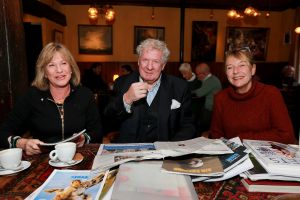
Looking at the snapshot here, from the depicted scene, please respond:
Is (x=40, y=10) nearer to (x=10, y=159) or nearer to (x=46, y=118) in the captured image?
(x=46, y=118)

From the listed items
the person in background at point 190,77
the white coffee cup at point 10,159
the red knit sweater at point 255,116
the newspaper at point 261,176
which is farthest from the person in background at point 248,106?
the person in background at point 190,77

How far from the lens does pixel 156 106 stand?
6.15 ft

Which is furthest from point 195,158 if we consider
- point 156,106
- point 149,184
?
point 156,106

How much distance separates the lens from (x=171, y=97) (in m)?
1.91

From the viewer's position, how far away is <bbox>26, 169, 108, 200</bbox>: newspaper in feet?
2.80

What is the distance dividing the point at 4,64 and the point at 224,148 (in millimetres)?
2391

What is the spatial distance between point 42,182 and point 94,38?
722 cm

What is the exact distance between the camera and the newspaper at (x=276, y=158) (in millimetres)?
941

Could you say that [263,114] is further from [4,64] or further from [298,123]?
[298,123]

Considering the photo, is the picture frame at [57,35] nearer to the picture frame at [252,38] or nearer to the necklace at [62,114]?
the picture frame at [252,38]

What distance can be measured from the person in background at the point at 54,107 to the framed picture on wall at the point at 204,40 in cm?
670

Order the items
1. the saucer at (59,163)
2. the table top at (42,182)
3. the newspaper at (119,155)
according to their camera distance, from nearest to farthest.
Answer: the table top at (42,182)
the newspaper at (119,155)
the saucer at (59,163)

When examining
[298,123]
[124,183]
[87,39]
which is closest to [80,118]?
[124,183]

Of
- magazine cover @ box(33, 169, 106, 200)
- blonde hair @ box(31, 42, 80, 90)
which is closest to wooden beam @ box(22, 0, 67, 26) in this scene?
blonde hair @ box(31, 42, 80, 90)
